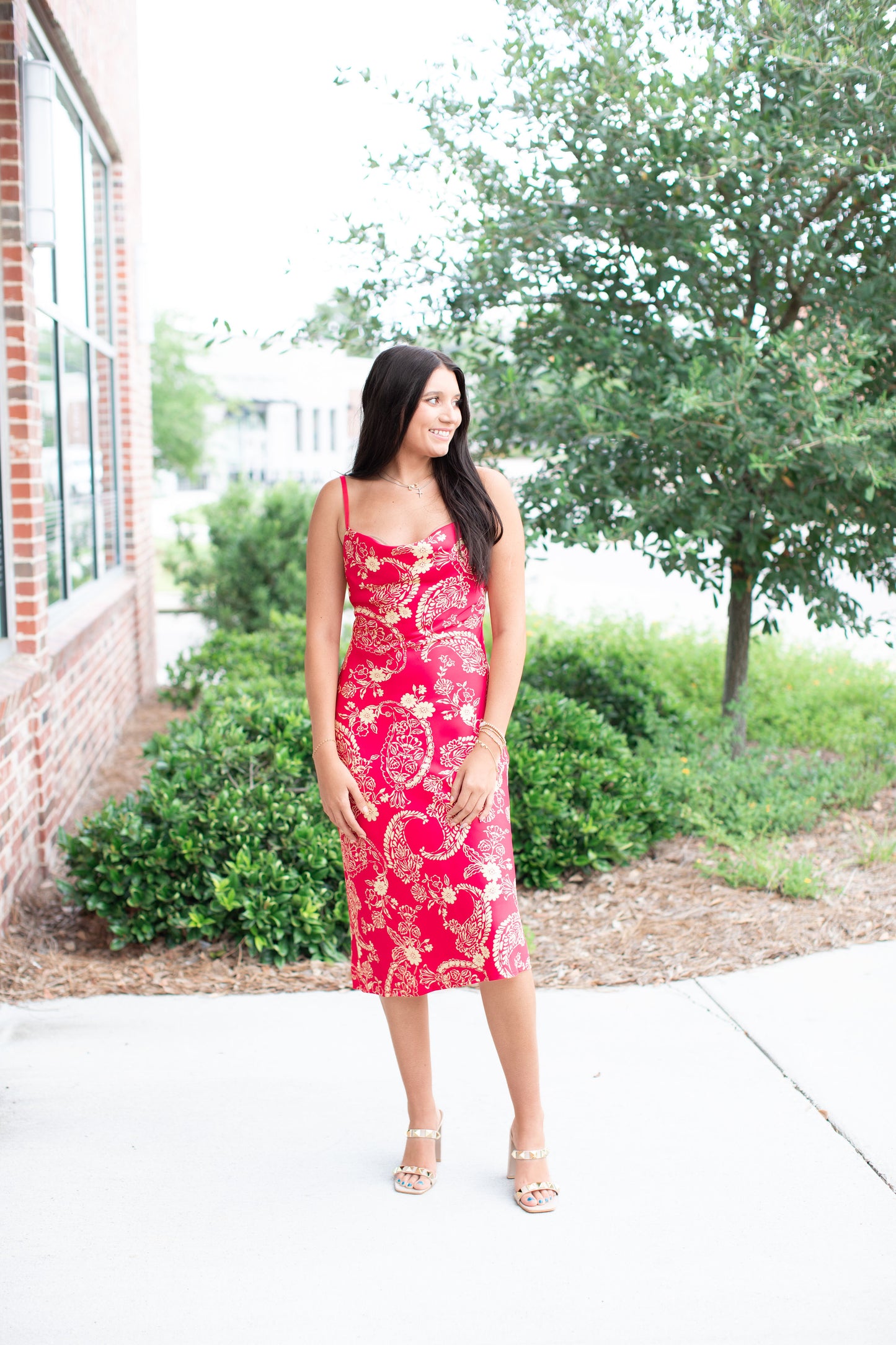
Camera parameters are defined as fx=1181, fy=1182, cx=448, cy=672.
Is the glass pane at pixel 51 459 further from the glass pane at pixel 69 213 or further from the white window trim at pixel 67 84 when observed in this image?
the white window trim at pixel 67 84

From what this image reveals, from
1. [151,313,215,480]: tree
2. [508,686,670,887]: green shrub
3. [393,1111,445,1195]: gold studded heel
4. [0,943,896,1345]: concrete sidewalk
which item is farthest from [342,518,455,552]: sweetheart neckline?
[151,313,215,480]: tree

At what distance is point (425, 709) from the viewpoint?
262cm

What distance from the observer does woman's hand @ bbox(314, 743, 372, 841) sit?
263 cm

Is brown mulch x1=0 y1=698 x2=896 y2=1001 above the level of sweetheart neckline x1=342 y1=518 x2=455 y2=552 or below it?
below

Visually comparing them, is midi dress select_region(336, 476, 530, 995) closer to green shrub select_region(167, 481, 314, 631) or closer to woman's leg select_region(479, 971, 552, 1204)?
woman's leg select_region(479, 971, 552, 1204)

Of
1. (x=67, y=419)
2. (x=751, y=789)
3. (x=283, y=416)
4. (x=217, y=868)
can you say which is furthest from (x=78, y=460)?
(x=283, y=416)

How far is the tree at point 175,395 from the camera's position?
24.9m

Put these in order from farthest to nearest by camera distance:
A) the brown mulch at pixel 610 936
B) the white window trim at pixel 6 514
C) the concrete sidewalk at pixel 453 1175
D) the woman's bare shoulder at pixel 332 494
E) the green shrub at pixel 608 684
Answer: the green shrub at pixel 608 684 < the white window trim at pixel 6 514 < the brown mulch at pixel 610 936 < the woman's bare shoulder at pixel 332 494 < the concrete sidewalk at pixel 453 1175

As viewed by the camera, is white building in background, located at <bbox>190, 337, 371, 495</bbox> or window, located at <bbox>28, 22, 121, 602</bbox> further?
white building in background, located at <bbox>190, 337, 371, 495</bbox>

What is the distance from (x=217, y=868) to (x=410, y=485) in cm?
199

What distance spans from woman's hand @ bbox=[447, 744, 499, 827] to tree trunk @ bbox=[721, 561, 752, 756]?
11.3ft

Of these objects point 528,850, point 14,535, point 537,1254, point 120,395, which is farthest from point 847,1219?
point 120,395

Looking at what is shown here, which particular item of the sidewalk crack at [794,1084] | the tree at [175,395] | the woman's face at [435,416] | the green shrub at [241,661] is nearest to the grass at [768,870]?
the sidewalk crack at [794,1084]

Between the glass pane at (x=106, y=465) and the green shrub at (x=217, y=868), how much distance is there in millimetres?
3701
